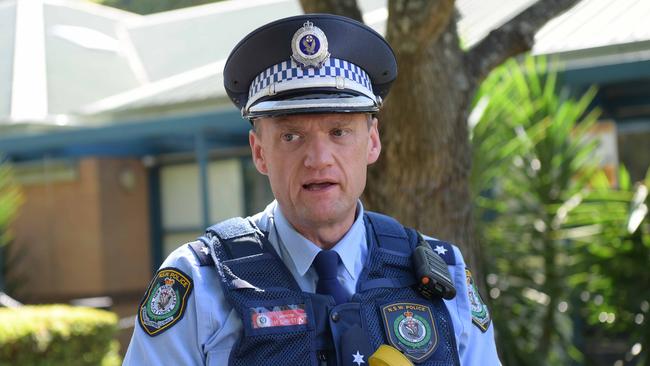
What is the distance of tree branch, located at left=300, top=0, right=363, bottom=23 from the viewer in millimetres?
3826

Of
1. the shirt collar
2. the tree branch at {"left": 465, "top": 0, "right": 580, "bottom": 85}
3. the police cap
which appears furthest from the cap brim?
the tree branch at {"left": 465, "top": 0, "right": 580, "bottom": 85}

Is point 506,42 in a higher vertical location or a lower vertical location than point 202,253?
higher

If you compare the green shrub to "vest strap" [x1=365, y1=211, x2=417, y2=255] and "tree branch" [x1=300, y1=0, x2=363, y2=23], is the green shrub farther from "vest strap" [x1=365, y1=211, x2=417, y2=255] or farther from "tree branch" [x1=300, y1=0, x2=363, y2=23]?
"vest strap" [x1=365, y1=211, x2=417, y2=255]

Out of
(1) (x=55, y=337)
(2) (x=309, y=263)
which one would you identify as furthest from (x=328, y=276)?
(1) (x=55, y=337)

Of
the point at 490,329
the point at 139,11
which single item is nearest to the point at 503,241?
the point at 490,329

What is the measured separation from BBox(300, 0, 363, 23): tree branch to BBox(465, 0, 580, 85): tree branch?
471 millimetres

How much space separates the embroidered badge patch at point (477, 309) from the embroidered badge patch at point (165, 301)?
26.6 inches

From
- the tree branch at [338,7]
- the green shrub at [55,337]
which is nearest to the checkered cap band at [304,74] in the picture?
the tree branch at [338,7]

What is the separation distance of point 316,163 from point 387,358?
1.42 feet

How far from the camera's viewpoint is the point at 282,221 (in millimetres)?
2264

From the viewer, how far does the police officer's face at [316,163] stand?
214 centimetres

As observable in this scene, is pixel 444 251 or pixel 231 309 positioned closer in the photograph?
pixel 231 309

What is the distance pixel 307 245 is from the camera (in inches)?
87.4

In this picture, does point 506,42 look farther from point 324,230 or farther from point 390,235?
point 324,230
